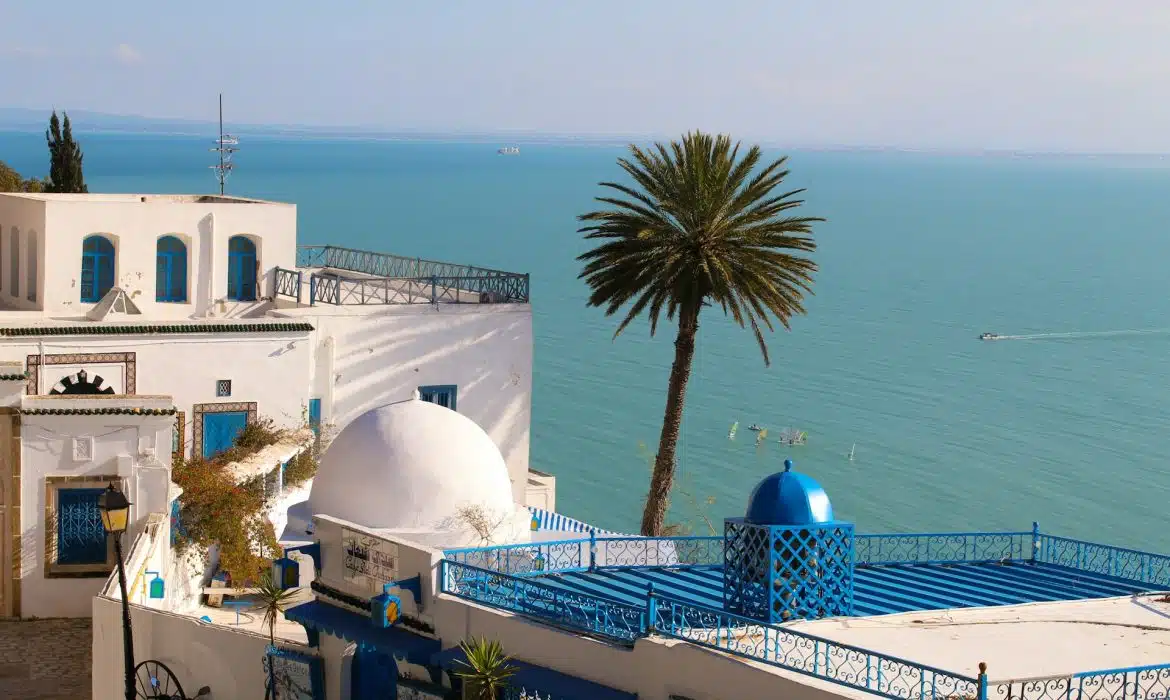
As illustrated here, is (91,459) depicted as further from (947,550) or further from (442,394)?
(947,550)

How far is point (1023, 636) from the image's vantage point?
1534cm

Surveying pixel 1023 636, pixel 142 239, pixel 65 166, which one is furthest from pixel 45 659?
pixel 65 166

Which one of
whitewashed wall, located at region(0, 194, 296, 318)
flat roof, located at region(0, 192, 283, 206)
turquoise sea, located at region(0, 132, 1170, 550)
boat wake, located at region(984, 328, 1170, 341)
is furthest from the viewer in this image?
boat wake, located at region(984, 328, 1170, 341)

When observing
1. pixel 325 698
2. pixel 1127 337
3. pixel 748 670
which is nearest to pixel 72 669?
pixel 325 698

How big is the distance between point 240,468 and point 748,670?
48.2 ft

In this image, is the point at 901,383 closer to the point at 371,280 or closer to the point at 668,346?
the point at 668,346

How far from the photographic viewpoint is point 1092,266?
458 ft

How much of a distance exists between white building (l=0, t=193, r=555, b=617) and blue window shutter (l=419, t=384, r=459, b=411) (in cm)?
3

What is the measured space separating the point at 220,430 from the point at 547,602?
14912 mm

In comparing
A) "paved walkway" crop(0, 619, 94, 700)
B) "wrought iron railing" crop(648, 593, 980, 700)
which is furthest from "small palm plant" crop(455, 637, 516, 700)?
"paved walkway" crop(0, 619, 94, 700)

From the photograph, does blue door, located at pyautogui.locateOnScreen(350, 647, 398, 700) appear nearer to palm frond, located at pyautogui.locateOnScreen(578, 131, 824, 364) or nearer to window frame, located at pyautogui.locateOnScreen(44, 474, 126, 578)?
window frame, located at pyautogui.locateOnScreen(44, 474, 126, 578)

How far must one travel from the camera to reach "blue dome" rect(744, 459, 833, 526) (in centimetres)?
1576

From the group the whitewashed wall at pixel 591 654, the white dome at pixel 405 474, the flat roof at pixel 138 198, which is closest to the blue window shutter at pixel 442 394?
the flat roof at pixel 138 198

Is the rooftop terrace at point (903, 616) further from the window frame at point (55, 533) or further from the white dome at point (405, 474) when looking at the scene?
the window frame at point (55, 533)
